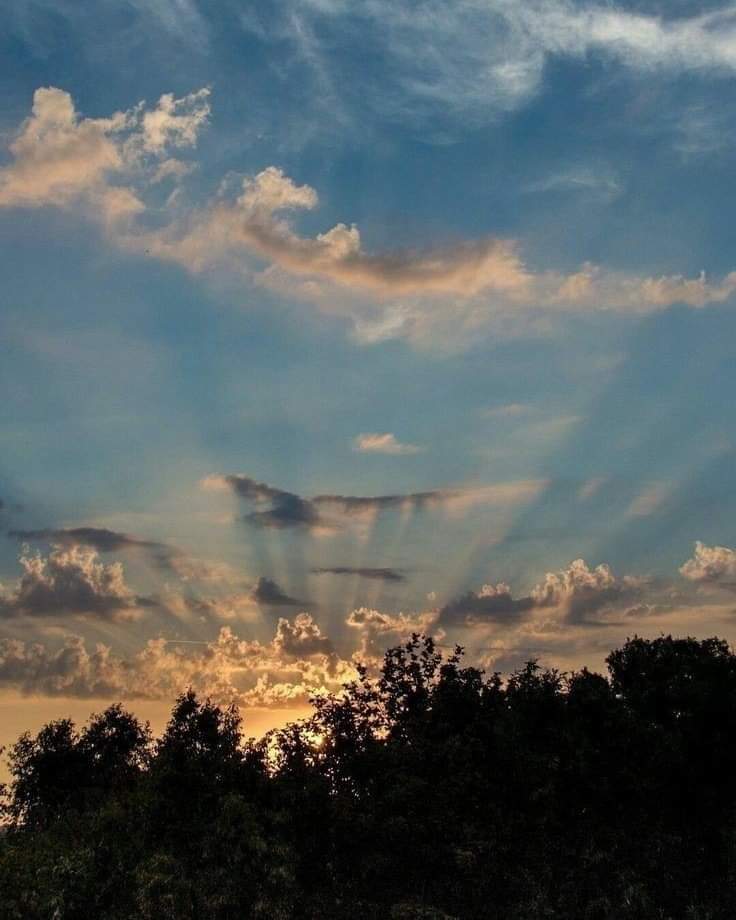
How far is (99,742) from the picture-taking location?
108 metres

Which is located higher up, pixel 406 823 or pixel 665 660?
pixel 665 660

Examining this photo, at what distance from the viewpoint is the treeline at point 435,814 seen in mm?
57656

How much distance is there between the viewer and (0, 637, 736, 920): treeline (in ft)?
189

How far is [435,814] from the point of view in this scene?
65000 mm

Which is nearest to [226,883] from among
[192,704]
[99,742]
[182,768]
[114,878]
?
[114,878]

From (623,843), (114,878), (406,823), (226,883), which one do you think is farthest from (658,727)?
(114,878)

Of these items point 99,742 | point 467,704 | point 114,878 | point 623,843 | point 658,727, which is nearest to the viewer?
point 114,878

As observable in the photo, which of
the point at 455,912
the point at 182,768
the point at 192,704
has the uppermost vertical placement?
the point at 192,704

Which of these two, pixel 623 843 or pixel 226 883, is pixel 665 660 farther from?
pixel 226 883

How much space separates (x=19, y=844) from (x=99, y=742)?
157 ft

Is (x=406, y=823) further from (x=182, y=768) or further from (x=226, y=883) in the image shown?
(x=182, y=768)

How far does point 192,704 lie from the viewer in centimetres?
7806

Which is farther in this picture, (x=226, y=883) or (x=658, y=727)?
(x=658, y=727)

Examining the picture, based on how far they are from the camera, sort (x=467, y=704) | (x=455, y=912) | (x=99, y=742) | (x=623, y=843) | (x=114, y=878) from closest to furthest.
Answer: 1. (x=114, y=878)
2. (x=455, y=912)
3. (x=623, y=843)
4. (x=467, y=704)
5. (x=99, y=742)
